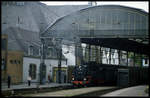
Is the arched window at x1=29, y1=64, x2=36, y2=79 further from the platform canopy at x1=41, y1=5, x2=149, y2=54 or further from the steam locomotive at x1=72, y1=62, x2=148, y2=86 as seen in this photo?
the steam locomotive at x1=72, y1=62, x2=148, y2=86

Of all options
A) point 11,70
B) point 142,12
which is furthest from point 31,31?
point 142,12

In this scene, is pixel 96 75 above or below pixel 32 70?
below

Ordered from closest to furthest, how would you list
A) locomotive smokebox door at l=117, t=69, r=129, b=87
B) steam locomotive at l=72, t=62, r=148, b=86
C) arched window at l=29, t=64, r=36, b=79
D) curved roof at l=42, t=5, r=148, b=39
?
curved roof at l=42, t=5, r=148, b=39, steam locomotive at l=72, t=62, r=148, b=86, locomotive smokebox door at l=117, t=69, r=129, b=87, arched window at l=29, t=64, r=36, b=79

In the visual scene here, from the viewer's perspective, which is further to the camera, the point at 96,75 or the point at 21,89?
the point at 96,75

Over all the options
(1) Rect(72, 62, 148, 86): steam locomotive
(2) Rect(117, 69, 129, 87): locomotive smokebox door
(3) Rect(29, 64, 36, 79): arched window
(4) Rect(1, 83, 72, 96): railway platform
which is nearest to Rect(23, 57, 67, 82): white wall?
(3) Rect(29, 64, 36, 79): arched window

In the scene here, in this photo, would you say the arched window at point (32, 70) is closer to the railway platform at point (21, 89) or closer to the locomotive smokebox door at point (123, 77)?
the railway platform at point (21, 89)

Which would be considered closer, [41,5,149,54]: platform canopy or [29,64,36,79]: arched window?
[41,5,149,54]: platform canopy

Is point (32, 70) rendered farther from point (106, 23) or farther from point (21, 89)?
point (21, 89)

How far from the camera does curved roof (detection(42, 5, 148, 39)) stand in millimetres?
36656

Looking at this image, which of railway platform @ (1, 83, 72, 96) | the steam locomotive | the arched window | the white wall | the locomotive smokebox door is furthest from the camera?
the arched window

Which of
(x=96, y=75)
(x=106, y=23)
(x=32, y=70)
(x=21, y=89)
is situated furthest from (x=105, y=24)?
(x=21, y=89)

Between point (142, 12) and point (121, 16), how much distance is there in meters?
2.68

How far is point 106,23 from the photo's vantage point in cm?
3791

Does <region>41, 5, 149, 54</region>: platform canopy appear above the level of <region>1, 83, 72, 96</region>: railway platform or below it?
above
